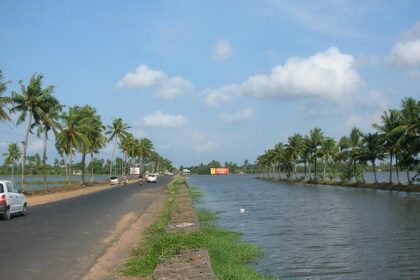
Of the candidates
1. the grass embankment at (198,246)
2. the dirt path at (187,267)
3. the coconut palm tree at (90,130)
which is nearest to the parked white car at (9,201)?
the grass embankment at (198,246)

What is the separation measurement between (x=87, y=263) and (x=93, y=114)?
64.3 metres

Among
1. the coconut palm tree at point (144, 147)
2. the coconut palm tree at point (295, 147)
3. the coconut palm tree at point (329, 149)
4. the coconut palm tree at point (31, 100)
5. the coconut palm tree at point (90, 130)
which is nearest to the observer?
the coconut palm tree at point (31, 100)

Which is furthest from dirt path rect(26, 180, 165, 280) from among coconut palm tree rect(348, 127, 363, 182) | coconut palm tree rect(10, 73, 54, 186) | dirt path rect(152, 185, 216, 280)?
coconut palm tree rect(348, 127, 363, 182)

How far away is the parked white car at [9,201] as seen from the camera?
824 inches

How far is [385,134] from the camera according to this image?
62188 mm

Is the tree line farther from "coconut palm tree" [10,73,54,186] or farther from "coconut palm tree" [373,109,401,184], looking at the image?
"coconut palm tree" [373,109,401,184]

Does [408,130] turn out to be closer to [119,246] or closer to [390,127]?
[390,127]

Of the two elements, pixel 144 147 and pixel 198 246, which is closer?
pixel 198 246

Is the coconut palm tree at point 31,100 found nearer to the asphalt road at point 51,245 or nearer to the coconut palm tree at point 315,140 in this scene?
the asphalt road at point 51,245

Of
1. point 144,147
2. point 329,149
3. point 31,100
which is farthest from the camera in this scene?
point 144,147

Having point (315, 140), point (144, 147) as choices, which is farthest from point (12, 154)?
point (315, 140)

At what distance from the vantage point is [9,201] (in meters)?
21.4

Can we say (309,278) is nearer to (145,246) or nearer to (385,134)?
(145,246)

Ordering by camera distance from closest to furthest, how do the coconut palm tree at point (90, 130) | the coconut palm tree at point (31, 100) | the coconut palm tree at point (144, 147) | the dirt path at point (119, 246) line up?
1. the dirt path at point (119, 246)
2. the coconut palm tree at point (31, 100)
3. the coconut palm tree at point (90, 130)
4. the coconut palm tree at point (144, 147)
